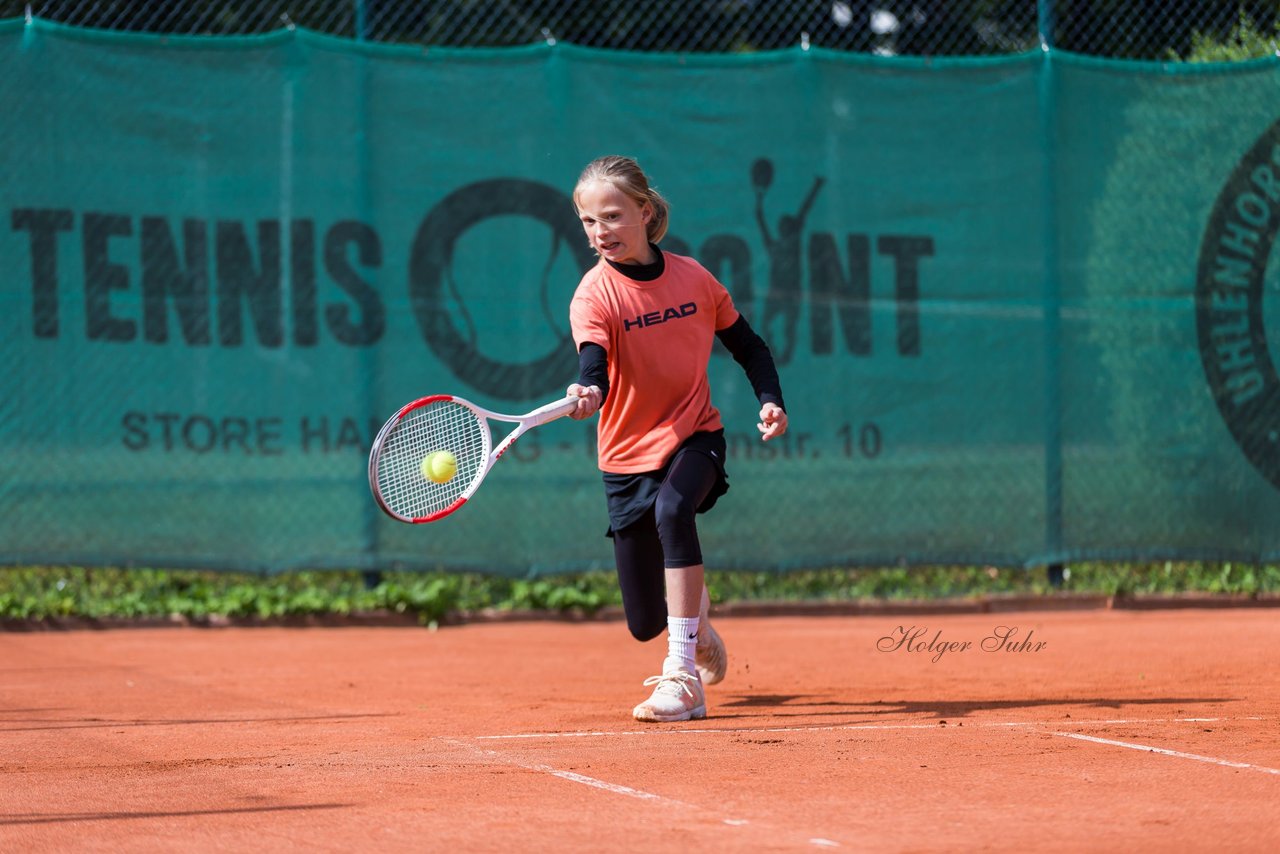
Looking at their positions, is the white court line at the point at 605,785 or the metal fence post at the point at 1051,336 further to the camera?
the metal fence post at the point at 1051,336

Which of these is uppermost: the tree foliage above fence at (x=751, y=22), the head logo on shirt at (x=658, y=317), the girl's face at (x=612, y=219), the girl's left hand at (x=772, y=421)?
the tree foliage above fence at (x=751, y=22)

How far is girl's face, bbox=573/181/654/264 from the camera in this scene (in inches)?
174

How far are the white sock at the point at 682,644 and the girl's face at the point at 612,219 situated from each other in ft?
3.43

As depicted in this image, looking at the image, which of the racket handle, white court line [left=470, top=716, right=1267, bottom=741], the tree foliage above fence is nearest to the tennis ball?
the racket handle

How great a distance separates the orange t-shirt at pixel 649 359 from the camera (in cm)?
447

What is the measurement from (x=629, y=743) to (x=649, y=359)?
3.77 feet

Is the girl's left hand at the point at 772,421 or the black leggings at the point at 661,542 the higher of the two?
the girl's left hand at the point at 772,421

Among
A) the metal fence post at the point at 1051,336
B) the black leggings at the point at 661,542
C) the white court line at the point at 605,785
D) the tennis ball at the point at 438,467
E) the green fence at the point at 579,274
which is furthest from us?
the metal fence post at the point at 1051,336

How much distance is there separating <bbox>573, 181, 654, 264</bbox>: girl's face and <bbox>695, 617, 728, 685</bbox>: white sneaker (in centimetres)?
112

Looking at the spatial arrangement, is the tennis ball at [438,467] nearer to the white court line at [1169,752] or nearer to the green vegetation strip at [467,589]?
the white court line at [1169,752]

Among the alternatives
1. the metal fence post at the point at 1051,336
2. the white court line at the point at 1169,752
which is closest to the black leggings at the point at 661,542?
the white court line at the point at 1169,752

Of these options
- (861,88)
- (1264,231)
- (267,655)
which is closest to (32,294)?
(267,655)

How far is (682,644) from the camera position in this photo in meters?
4.37

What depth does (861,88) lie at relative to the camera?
7.18m
